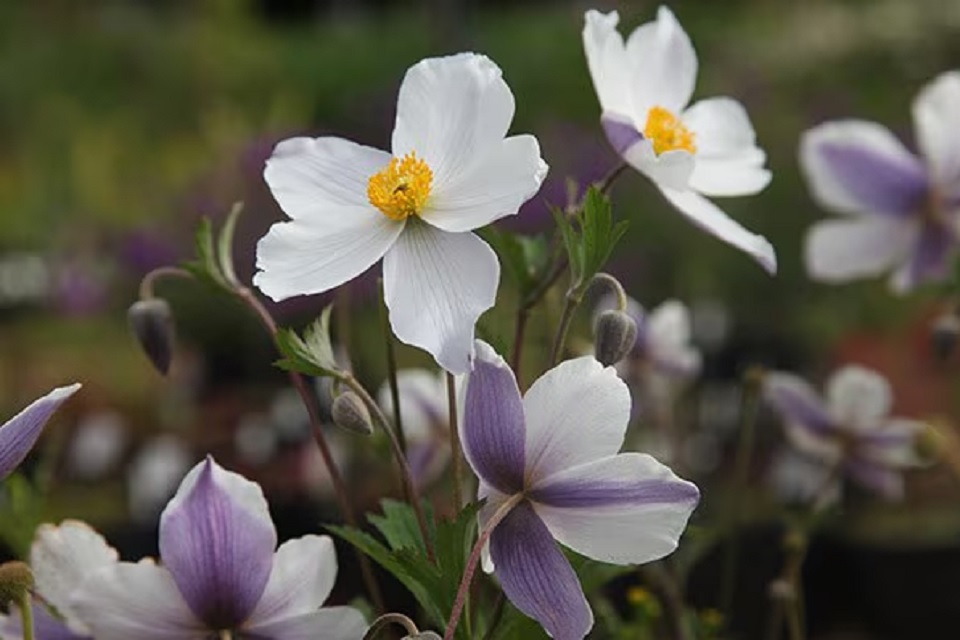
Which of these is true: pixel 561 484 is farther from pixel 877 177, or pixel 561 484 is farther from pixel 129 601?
pixel 877 177

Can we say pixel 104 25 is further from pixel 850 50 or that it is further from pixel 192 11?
pixel 850 50

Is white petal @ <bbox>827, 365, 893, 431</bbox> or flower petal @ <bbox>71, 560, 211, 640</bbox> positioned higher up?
flower petal @ <bbox>71, 560, 211, 640</bbox>

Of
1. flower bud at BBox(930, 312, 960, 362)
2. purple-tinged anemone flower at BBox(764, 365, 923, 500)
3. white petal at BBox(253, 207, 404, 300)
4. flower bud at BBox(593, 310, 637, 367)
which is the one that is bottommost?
purple-tinged anemone flower at BBox(764, 365, 923, 500)

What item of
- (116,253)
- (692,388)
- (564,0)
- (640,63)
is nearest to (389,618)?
(640,63)

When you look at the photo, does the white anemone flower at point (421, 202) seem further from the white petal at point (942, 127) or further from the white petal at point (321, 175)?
the white petal at point (942, 127)

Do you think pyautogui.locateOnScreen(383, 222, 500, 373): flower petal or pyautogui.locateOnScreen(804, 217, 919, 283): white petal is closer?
pyautogui.locateOnScreen(383, 222, 500, 373): flower petal

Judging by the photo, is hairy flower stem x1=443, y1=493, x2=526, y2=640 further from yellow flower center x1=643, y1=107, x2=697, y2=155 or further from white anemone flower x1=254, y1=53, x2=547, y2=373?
yellow flower center x1=643, y1=107, x2=697, y2=155

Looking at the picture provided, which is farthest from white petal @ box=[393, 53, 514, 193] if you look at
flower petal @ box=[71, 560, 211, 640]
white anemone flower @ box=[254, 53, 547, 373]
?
flower petal @ box=[71, 560, 211, 640]
